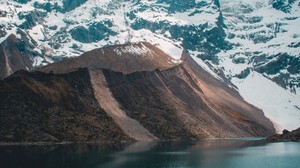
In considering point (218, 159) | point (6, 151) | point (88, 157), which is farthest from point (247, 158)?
point (6, 151)

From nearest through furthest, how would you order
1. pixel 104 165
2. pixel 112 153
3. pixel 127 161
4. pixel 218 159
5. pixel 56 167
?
pixel 56 167, pixel 104 165, pixel 127 161, pixel 218 159, pixel 112 153

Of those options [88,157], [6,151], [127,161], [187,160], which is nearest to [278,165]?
[187,160]

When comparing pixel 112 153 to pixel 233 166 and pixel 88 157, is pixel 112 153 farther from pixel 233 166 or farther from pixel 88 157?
pixel 233 166

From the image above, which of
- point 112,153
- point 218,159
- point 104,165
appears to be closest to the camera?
point 104,165

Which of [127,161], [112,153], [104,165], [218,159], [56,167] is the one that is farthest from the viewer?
[112,153]

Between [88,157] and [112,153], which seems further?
[112,153]

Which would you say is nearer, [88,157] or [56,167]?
[56,167]

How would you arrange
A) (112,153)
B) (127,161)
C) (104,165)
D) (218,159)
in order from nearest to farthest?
(104,165)
(127,161)
(218,159)
(112,153)

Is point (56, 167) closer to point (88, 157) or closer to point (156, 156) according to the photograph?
point (88, 157)
